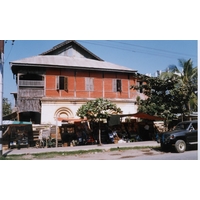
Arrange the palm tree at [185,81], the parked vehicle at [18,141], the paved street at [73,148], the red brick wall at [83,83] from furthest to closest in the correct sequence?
the red brick wall at [83,83] → the parked vehicle at [18,141] → the paved street at [73,148] → the palm tree at [185,81]

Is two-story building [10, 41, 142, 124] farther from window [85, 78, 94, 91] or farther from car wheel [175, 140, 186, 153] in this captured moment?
car wheel [175, 140, 186, 153]

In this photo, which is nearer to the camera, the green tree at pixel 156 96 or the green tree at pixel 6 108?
the green tree at pixel 6 108

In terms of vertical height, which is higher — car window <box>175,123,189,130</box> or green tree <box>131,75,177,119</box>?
green tree <box>131,75,177,119</box>

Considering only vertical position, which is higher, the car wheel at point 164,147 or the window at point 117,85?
the window at point 117,85

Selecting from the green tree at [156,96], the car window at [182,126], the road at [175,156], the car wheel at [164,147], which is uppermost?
the green tree at [156,96]

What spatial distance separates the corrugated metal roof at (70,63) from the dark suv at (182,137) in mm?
2632

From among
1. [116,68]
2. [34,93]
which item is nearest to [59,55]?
[34,93]

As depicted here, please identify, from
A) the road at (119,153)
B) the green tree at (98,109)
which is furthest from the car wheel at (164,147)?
the green tree at (98,109)

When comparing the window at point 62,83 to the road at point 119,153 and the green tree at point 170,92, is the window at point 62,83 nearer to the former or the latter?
the road at point 119,153

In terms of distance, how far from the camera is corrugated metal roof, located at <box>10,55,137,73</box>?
26.0 feet

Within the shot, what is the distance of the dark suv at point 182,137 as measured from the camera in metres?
7.68

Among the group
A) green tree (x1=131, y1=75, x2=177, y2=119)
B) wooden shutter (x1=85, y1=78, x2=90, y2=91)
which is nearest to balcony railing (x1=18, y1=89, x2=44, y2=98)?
wooden shutter (x1=85, y1=78, x2=90, y2=91)

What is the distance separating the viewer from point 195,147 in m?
7.32

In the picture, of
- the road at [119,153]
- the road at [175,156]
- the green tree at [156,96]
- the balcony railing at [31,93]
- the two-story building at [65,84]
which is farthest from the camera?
the green tree at [156,96]
